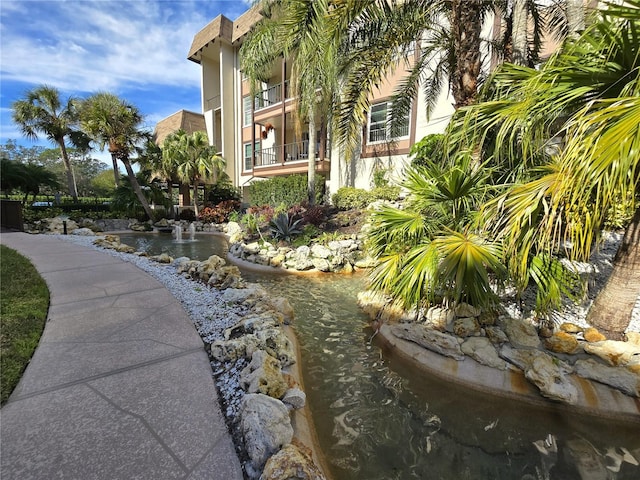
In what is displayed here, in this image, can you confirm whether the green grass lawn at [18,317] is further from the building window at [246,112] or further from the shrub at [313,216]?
the building window at [246,112]

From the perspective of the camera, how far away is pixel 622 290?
368cm

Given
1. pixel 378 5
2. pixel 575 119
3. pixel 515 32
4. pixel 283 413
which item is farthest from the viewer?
pixel 515 32

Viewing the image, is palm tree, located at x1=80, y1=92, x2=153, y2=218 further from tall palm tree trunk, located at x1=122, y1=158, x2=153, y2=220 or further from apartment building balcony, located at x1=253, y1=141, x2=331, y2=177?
apartment building balcony, located at x1=253, y1=141, x2=331, y2=177

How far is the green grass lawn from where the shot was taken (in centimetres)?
270

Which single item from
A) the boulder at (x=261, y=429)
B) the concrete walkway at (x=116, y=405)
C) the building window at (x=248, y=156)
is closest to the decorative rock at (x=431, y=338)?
the boulder at (x=261, y=429)

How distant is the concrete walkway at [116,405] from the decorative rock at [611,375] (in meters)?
3.82

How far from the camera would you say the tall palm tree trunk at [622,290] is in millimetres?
3549

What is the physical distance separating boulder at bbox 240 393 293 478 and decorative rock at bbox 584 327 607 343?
3907 mm

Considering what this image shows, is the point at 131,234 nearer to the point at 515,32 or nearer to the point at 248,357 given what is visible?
the point at 248,357

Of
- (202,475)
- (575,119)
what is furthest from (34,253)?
(575,119)

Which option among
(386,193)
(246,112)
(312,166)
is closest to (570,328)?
(386,193)

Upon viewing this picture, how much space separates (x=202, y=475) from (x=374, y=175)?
14167 millimetres

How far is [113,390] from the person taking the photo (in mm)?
2520

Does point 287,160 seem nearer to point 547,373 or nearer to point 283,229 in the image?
point 283,229
